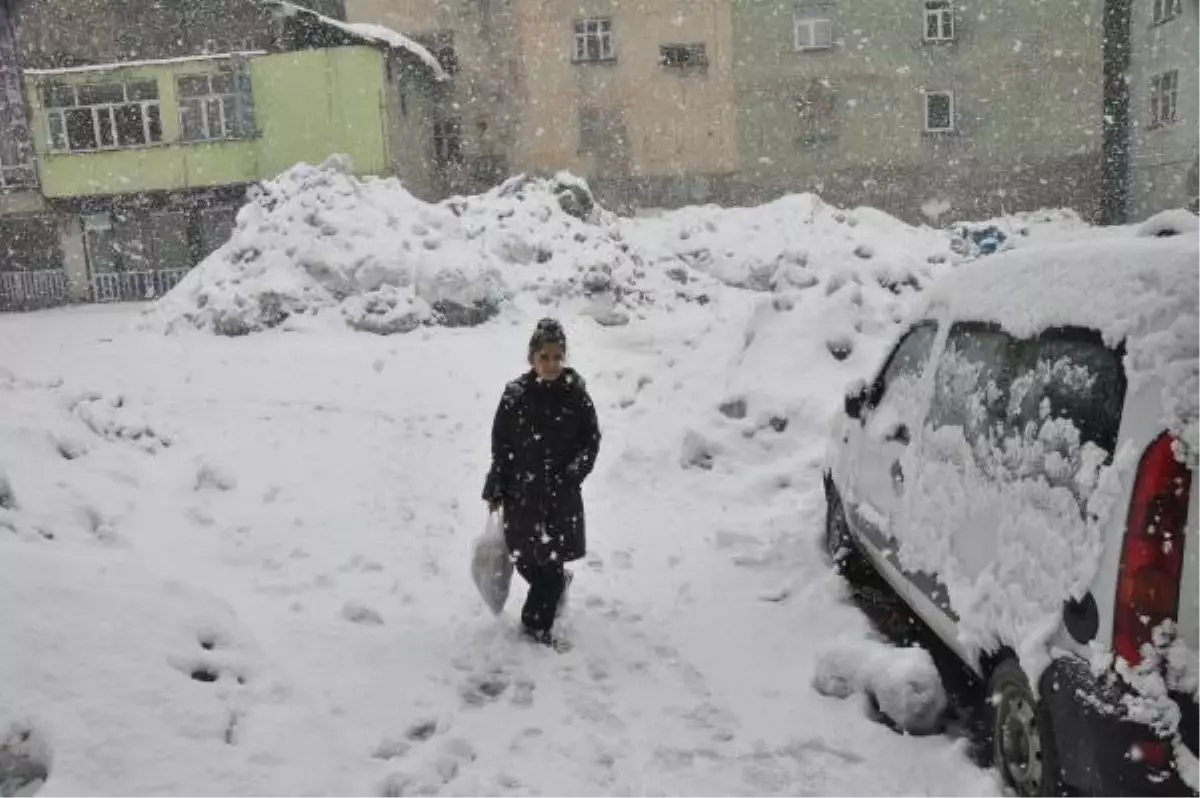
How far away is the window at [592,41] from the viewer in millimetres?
33250

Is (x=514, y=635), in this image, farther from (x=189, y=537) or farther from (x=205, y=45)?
(x=205, y=45)

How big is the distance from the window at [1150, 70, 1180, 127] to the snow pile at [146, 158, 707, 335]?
1851 centimetres

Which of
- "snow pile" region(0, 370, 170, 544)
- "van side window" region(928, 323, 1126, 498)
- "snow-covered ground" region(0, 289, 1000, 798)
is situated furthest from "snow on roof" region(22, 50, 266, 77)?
"van side window" region(928, 323, 1126, 498)

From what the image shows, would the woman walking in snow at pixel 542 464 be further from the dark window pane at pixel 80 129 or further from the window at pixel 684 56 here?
the dark window pane at pixel 80 129

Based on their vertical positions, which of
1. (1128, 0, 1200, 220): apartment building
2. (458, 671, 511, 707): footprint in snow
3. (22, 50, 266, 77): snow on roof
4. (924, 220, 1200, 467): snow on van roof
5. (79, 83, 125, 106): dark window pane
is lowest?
(458, 671, 511, 707): footprint in snow

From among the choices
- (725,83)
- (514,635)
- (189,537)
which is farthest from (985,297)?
(725,83)

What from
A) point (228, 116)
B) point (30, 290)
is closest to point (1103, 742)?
point (228, 116)

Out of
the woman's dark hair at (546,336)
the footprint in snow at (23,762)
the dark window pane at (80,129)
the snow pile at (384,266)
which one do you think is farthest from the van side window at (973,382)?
the dark window pane at (80,129)

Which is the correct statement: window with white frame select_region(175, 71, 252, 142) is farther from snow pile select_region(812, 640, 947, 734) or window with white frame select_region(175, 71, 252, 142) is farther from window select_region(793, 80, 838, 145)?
snow pile select_region(812, 640, 947, 734)

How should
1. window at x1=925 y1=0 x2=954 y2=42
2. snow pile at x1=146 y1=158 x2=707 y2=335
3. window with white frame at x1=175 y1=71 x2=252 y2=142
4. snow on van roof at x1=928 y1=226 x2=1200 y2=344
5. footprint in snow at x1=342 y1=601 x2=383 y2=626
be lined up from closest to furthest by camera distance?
snow on van roof at x1=928 y1=226 x2=1200 y2=344 → footprint in snow at x1=342 y1=601 x2=383 y2=626 → snow pile at x1=146 y1=158 x2=707 y2=335 → window with white frame at x1=175 y1=71 x2=252 y2=142 → window at x1=925 y1=0 x2=954 y2=42

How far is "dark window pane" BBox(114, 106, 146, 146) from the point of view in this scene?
2995cm

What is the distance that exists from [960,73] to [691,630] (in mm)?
31905

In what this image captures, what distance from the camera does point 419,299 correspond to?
54.1ft

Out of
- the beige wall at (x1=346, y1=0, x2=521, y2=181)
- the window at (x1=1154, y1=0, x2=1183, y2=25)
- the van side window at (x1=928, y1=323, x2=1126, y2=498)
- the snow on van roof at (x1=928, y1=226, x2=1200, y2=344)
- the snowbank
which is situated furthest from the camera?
the beige wall at (x1=346, y1=0, x2=521, y2=181)
